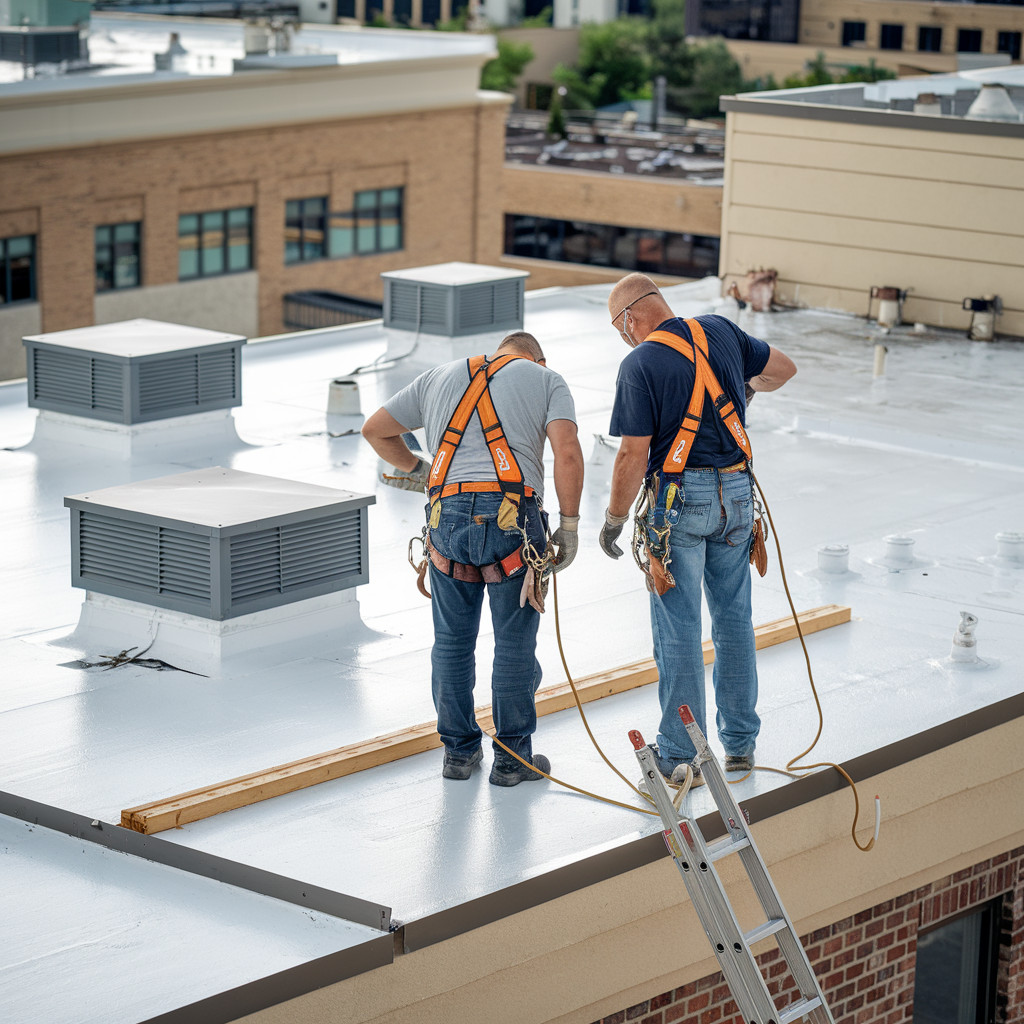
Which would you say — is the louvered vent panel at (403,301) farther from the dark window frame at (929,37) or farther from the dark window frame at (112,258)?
the dark window frame at (929,37)

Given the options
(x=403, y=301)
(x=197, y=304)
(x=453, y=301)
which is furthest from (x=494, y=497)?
(x=197, y=304)

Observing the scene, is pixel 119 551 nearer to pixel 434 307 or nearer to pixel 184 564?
pixel 184 564

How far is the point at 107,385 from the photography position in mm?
A: 13766

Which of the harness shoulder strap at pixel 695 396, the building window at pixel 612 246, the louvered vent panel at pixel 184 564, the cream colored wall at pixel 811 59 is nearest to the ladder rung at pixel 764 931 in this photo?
the harness shoulder strap at pixel 695 396

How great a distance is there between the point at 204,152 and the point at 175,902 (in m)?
37.0

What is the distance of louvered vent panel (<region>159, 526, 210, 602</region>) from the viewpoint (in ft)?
29.7

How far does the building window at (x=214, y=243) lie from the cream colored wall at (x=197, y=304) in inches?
11.4

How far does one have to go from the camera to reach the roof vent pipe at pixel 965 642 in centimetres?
902

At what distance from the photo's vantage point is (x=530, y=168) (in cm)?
5681

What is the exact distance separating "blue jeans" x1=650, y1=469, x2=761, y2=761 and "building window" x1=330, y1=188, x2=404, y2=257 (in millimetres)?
39300

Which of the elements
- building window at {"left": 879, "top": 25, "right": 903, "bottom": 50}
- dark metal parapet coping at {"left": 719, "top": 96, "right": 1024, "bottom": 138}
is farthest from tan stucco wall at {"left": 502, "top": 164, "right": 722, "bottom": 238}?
building window at {"left": 879, "top": 25, "right": 903, "bottom": 50}

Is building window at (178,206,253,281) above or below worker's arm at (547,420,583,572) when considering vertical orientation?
below

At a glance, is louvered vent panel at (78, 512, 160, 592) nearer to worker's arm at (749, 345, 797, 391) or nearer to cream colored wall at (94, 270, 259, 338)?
worker's arm at (749, 345, 797, 391)

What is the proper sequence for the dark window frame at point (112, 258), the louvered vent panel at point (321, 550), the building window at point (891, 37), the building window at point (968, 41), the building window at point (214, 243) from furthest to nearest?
1. the building window at point (891, 37)
2. the building window at point (968, 41)
3. the building window at point (214, 243)
4. the dark window frame at point (112, 258)
5. the louvered vent panel at point (321, 550)
